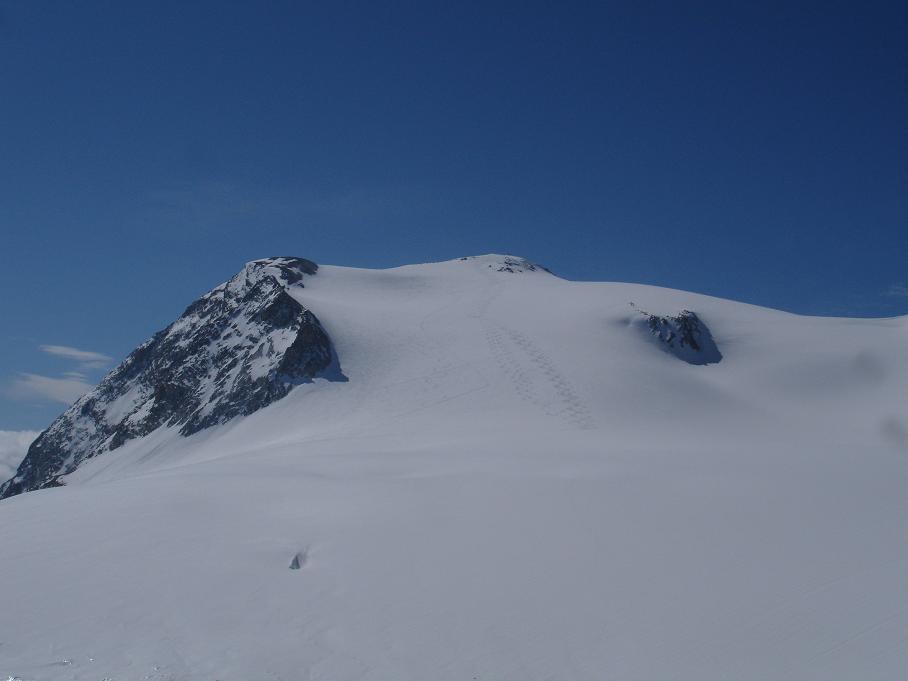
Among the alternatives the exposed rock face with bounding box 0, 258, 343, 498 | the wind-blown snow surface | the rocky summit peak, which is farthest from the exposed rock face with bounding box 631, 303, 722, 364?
the rocky summit peak

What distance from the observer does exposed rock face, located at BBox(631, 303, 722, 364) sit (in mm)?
34719

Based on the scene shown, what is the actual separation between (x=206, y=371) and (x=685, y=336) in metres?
28.0

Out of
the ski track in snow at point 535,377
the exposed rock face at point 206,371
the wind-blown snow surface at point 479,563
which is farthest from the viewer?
the exposed rock face at point 206,371

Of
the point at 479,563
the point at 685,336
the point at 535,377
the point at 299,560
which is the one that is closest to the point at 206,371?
the point at 535,377

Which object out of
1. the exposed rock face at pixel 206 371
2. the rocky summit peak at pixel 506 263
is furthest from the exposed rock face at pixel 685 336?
the rocky summit peak at pixel 506 263

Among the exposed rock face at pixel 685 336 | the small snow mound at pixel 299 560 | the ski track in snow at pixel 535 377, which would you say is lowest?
the small snow mound at pixel 299 560

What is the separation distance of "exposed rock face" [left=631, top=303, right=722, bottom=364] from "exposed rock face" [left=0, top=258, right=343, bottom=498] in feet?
53.6

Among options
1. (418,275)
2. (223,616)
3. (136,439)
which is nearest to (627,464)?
(223,616)

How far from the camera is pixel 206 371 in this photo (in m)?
43.8

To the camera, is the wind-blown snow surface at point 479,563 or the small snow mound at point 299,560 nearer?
the wind-blown snow surface at point 479,563

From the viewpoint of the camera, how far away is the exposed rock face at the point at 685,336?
1367 inches

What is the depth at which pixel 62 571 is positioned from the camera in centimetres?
908

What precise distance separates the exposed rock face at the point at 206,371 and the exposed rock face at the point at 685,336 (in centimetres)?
1634

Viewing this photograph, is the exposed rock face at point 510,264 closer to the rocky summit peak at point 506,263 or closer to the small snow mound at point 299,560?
the rocky summit peak at point 506,263
